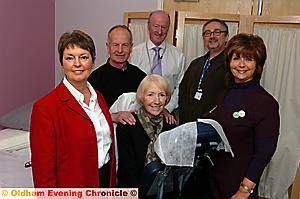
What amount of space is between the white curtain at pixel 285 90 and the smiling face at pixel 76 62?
184 centimetres

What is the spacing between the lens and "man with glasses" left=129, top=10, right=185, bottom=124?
8.64 ft

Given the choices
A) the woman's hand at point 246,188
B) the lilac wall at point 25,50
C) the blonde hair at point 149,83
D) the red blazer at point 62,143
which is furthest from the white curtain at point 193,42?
the red blazer at point 62,143

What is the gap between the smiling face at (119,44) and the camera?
2.01 m

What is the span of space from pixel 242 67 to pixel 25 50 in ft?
7.63

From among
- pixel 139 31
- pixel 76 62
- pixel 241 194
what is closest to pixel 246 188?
pixel 241 194

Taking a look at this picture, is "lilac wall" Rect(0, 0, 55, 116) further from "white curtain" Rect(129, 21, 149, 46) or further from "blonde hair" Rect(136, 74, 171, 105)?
"blonde hair" Rect(136, 74, 171, 105)

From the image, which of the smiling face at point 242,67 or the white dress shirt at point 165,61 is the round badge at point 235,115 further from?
the white dress shirt at point 165,61

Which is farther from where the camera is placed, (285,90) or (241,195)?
(285,90)

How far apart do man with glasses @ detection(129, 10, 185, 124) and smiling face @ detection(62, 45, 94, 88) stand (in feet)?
3.98

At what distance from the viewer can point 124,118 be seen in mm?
1776

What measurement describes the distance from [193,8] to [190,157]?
2.02m

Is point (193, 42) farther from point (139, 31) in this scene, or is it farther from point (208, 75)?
point (208, 75)

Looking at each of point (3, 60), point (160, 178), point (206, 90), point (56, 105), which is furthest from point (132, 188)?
point (3, 60)

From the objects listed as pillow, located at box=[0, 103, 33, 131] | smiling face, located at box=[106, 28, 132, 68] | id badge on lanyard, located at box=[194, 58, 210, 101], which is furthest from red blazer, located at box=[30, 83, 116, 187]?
pillow, located at box=[0, 103, 33, 131]
